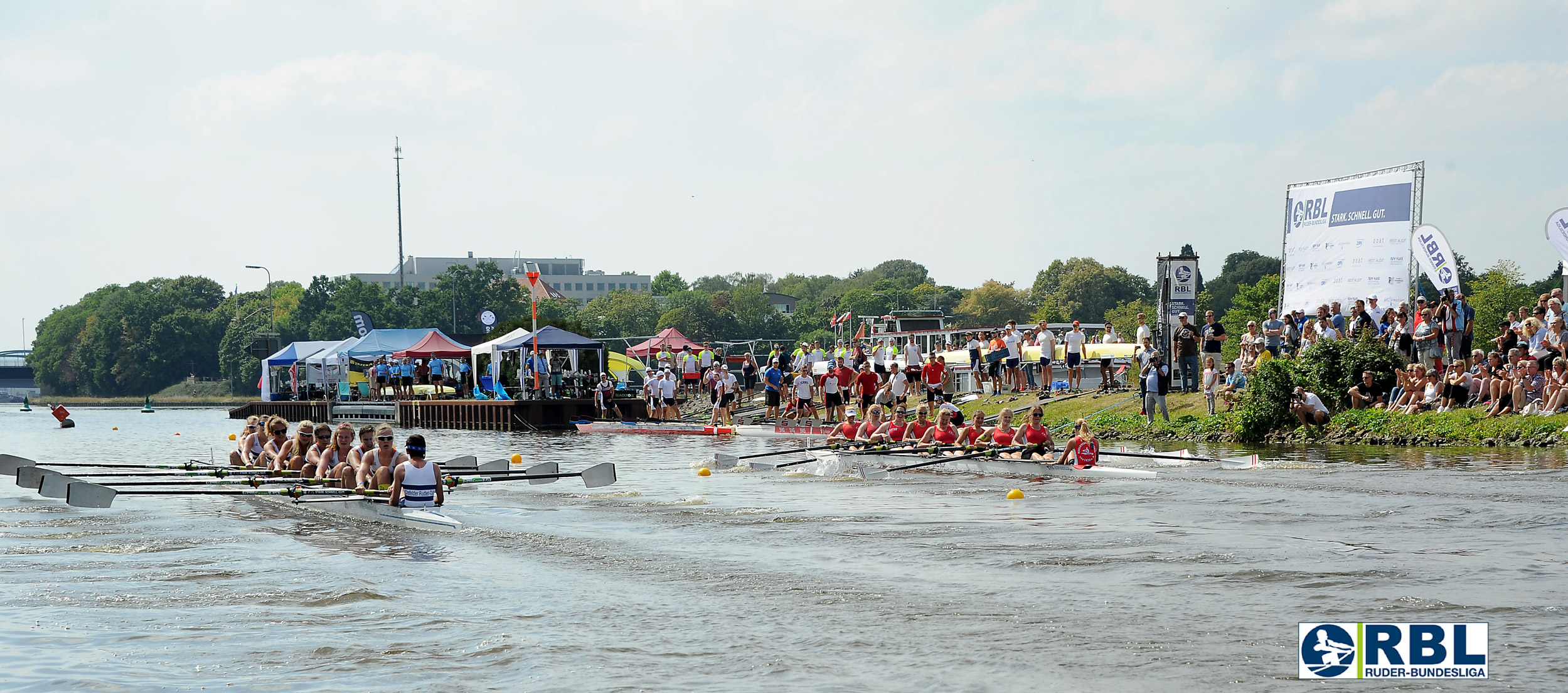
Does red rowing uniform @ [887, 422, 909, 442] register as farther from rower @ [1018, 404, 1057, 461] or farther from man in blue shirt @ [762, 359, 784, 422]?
man in blue shirt @ [762, 359, 784, 422]

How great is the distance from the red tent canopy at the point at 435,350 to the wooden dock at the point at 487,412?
5.78ft

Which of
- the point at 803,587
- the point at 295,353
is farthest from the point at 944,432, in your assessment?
the point at 295,353

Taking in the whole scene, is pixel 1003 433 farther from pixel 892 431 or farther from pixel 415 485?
pixel 415 485

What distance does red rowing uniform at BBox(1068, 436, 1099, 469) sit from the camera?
61.7 ft

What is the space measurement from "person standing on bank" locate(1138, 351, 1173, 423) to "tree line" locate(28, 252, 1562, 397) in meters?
60.2

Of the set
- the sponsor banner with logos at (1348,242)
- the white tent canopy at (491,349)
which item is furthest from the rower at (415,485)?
the white tent canopy at (491,349)

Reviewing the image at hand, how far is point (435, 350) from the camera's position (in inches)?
1932

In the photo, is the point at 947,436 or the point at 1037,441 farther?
the point at 947,436

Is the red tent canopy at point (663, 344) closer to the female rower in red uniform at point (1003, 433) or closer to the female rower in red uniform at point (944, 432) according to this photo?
the female rower in red uniform at point (944, 432)

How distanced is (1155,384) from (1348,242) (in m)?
5.88

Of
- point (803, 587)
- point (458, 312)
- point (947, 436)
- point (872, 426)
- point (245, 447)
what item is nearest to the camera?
point (803, 587)

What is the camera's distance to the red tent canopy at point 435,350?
48.8 metres

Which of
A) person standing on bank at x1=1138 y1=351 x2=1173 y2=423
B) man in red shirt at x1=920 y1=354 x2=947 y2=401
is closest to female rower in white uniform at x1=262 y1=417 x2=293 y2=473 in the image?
man in red shirt at x1=920 y1=354 x2=947 y2=401

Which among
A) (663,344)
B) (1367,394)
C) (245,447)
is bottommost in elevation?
(245,447)
